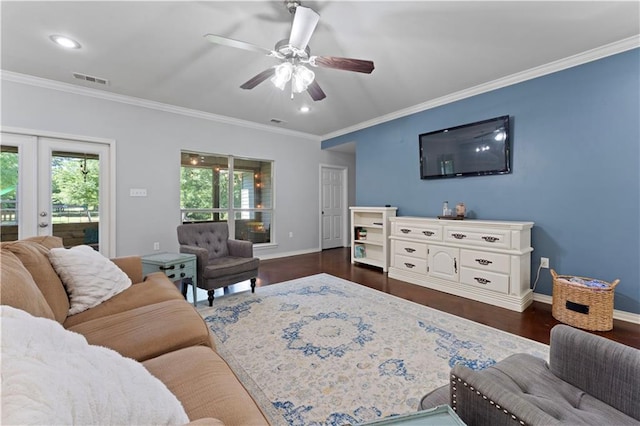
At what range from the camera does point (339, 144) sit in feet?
18.8

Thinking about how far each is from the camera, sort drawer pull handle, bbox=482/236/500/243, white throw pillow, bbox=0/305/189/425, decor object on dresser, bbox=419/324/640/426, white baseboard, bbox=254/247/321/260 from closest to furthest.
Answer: white throw pillow, bbox=0/305/189/425, decor object on dresser, bbox=419/324/640/426, drawer pull handle, bbox=482/236/500/243, white baseboard, bbox=254/247/321/260

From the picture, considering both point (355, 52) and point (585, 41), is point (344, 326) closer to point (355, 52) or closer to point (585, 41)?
point (355, 52)

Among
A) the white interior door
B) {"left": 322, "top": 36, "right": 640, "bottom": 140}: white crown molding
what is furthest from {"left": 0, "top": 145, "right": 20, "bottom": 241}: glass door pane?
{"left": 322, "top": 36, "right": 640, "bottom": 140}: white crown molding

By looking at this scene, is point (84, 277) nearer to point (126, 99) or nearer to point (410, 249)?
point (126, 99)

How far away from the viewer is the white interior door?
250 inches

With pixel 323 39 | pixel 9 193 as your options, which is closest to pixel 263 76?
pixel 323 39

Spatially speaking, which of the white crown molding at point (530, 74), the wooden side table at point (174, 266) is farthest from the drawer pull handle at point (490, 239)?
the wooden side table at point (174, 266)

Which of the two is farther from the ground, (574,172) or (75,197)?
(574,172)

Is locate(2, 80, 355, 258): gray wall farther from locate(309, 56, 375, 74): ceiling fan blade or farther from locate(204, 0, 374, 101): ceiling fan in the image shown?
locate(309, 56, 375, 74): ceiling fan blade

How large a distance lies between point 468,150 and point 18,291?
423 cm

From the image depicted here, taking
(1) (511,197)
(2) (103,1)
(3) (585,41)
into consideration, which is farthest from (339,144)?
(2) (103,1)

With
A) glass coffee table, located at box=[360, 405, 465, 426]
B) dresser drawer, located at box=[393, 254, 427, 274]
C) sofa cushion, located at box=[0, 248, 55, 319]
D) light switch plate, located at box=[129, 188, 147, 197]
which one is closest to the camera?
glass coffee table, located at box=[360, 405, 465, 426]

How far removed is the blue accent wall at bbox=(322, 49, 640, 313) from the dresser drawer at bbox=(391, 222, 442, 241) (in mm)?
619

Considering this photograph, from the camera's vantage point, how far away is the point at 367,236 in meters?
4.91
